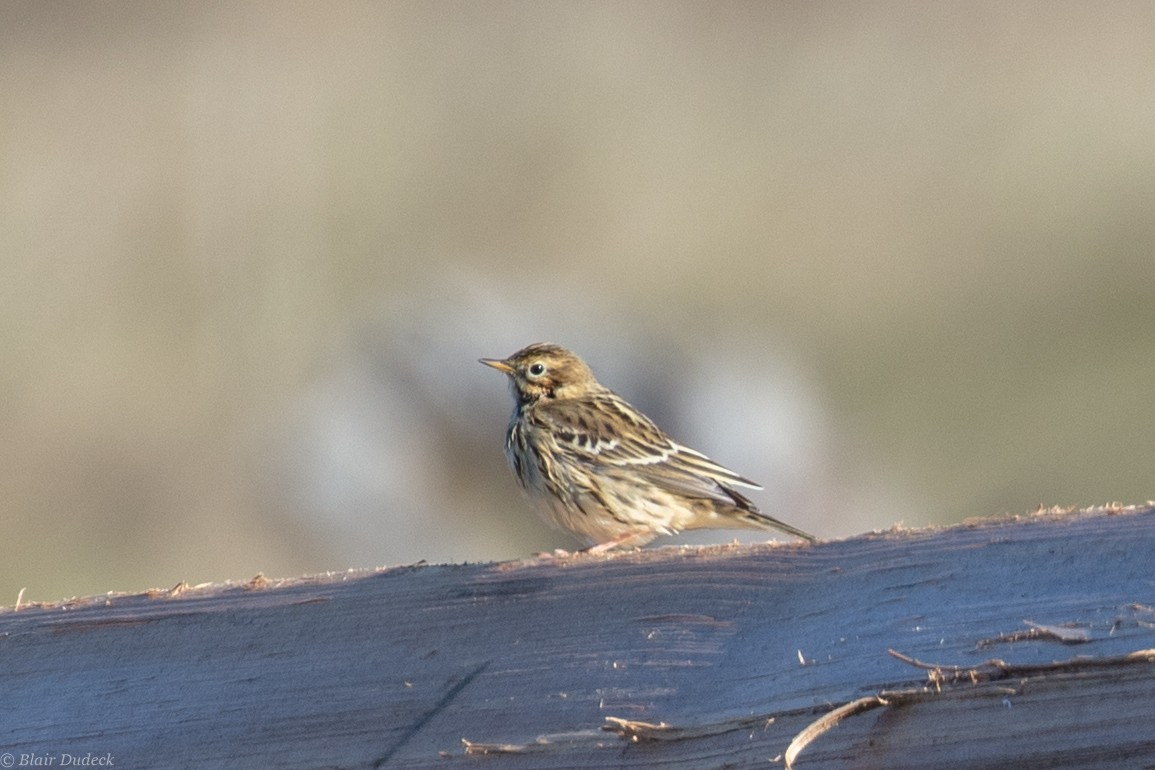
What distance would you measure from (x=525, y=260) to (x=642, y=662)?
14683 millimetres

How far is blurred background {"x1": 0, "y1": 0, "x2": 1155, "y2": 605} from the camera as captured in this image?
1401 cm

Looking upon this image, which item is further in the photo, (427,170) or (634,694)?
(427,170)

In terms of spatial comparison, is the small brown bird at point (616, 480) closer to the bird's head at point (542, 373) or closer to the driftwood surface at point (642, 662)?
the bird's head at point (542, 373)

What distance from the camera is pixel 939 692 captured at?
2.76 metres

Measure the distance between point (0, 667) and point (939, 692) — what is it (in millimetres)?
1910

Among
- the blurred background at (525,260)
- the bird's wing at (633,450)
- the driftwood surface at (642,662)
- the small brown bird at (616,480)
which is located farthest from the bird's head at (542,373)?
the blurred background at (525,260)

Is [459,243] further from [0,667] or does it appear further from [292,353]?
[0,667]

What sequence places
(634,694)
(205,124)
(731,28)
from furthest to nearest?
(731,28) → (205,124) → (634,694)

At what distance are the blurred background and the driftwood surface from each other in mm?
8841

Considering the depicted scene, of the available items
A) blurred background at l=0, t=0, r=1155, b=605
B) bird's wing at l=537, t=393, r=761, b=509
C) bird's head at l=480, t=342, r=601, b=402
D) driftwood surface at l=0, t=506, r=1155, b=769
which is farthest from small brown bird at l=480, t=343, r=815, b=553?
blurred background at l=0, t=0, r=1155, b=605

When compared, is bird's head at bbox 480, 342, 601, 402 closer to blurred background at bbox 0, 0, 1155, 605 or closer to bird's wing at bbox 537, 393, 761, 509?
bird's wing at bbox 537, 393, 761, 509

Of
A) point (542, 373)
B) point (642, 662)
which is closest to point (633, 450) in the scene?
point (542, 373)

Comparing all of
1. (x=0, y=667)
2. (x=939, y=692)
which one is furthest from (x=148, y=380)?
(x=939, y=692)

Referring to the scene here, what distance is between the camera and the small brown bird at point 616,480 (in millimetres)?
6758
